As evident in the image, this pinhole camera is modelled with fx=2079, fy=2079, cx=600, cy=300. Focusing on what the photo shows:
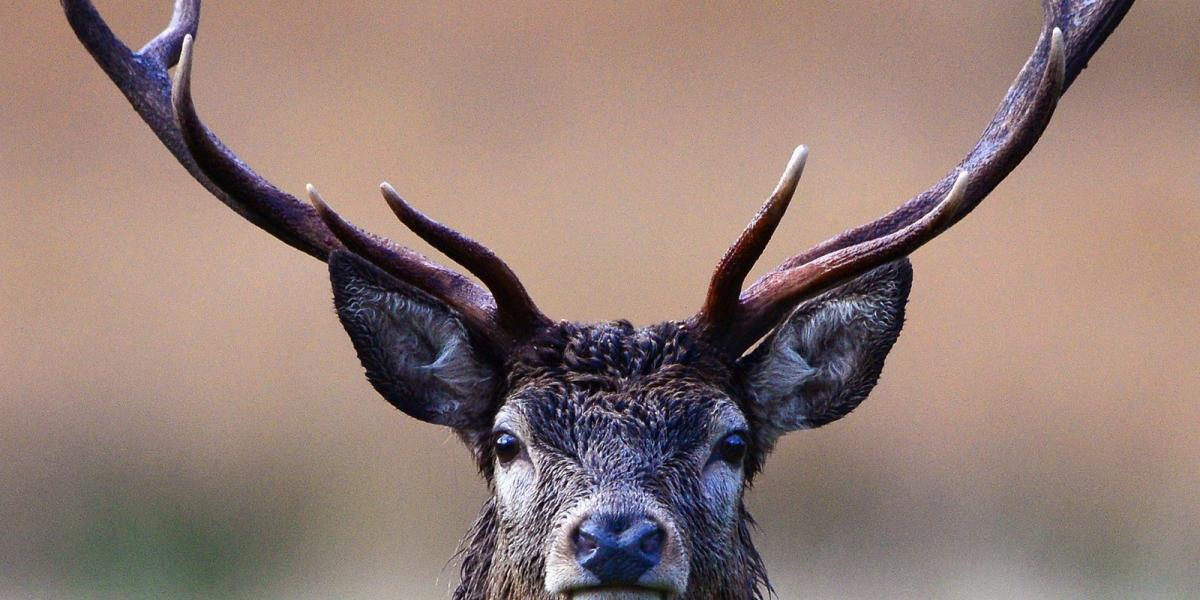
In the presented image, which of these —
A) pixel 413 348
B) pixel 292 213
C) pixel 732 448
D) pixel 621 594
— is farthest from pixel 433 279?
pixel 621 594

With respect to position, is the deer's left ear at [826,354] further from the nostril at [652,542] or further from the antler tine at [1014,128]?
the nostril at [652,542]

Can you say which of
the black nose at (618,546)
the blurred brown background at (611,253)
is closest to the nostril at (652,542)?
the black nose at (618,546)

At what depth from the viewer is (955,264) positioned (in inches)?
476

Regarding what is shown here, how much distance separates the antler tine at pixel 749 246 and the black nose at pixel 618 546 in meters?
0.85

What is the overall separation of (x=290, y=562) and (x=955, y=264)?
4.18 metres

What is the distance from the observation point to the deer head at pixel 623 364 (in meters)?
5.32

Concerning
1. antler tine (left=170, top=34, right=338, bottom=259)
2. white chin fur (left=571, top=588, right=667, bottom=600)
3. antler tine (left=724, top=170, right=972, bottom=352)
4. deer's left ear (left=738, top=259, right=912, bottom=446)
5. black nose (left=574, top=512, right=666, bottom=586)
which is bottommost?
white chin fur (left=571, top=588, right=667, bottom=600)

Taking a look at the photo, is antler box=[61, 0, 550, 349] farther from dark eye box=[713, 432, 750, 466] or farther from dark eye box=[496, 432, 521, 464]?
dark eye box=[713, 432, 750, 466]

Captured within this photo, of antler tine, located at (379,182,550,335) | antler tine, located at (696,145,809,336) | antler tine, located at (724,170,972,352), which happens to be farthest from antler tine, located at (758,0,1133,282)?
antler tine, located at (379,182,550,335)

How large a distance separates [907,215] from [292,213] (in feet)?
5.94

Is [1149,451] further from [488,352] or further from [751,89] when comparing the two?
[488,352]

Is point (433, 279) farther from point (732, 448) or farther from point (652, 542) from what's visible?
point (652, 542)

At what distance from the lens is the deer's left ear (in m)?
5.84

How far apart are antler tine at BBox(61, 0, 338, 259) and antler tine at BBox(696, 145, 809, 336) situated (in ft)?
3.83
